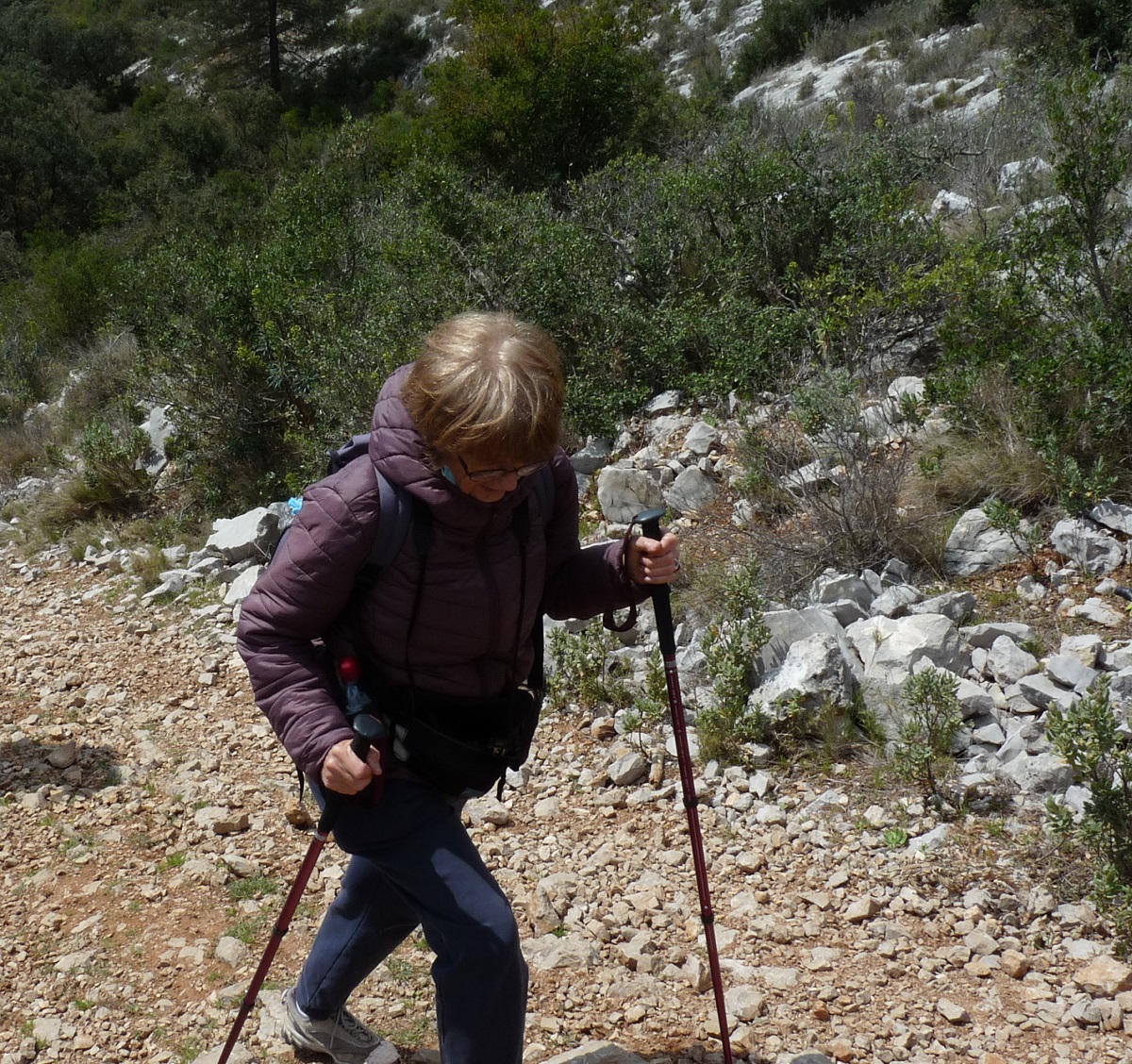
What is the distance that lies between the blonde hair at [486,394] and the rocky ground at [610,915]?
175 centimetres

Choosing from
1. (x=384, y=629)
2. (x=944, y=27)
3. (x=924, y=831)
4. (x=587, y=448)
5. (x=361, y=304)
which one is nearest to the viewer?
(x=384, y=629)

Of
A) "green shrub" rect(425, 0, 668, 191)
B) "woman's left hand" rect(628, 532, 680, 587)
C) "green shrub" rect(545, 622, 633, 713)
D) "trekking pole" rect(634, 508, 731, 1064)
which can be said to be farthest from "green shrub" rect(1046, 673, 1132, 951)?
"green shrub" rect(425, 0, 668, 191)

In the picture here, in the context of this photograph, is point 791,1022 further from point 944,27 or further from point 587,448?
point 944,27

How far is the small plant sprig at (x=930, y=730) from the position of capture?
11.0 feet

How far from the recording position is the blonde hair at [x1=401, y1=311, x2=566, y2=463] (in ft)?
5.90

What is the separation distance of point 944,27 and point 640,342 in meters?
13.6

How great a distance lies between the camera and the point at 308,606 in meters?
1.92

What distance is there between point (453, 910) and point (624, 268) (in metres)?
6.27

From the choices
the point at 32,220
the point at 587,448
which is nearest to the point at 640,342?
the point at 587,448

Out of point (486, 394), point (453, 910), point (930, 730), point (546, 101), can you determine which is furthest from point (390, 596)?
point (546, 101)

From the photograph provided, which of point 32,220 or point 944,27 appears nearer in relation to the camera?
point 944,27

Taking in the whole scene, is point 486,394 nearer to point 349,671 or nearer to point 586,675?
point 349,671

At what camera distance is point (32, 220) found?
64.9ft

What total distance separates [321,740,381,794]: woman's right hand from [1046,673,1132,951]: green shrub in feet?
6.53
